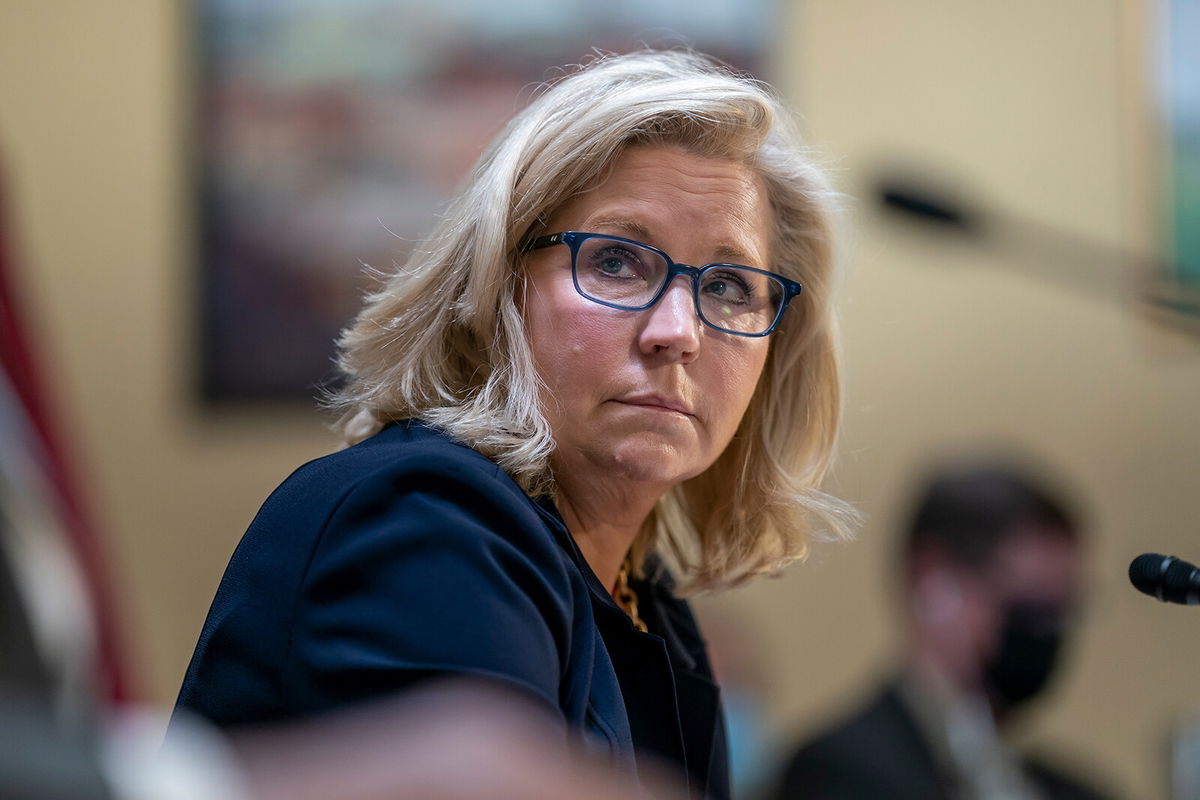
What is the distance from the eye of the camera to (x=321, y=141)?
4.04 m

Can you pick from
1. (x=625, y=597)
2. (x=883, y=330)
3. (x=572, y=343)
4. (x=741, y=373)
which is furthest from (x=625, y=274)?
(x=883, y=330)

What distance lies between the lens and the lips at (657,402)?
157cm

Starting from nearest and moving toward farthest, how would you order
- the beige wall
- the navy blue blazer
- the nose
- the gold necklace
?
the navy blue blazer → the nose → the gold necklace → the beige wall

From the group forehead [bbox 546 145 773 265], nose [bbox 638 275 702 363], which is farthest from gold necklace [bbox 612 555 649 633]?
forehead [bbox 546 145 773 265]

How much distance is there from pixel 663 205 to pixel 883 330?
2.93 m

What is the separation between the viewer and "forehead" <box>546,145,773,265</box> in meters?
1.60

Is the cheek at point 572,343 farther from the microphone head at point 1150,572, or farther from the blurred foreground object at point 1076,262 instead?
the blurred foreground object at point 1076,262

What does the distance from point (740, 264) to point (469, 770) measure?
120 centimetres

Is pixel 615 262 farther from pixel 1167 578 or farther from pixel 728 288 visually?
pixel 1167 578

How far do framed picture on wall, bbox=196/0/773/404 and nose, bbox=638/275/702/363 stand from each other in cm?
249

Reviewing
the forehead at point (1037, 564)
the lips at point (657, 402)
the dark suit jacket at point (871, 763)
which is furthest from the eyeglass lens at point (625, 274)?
the forehead at point (1037, 564)

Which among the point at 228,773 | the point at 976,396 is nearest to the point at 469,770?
the point at 228,773

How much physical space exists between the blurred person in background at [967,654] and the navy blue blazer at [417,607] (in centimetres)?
164

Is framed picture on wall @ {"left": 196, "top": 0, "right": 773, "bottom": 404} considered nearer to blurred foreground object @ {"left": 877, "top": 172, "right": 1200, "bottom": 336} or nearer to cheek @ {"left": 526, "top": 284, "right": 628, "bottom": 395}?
blurred foreground object @ {"left": 877, "top": 172, "right": 1200, "bottom": 336}
